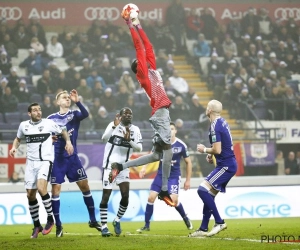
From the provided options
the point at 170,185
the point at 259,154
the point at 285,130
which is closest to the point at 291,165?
the point at 259,154

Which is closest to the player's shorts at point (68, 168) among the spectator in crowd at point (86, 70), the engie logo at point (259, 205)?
the engie logo at point (259, 205)

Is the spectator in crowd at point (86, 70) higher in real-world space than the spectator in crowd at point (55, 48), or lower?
lower

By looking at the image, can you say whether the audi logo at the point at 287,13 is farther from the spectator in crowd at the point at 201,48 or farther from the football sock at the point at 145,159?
the football sock at the point at 145,159

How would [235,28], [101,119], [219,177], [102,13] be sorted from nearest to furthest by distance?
1. [219,177]
2. [101,119]
3. [102,13]
4. [235,28]

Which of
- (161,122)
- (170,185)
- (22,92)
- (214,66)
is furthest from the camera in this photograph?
(214,66)

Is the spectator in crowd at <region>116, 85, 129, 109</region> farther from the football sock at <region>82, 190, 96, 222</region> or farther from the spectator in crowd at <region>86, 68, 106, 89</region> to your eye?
the football sock at <region>82, 190, 96, 222</region>

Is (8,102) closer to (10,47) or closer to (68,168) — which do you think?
(10,47)

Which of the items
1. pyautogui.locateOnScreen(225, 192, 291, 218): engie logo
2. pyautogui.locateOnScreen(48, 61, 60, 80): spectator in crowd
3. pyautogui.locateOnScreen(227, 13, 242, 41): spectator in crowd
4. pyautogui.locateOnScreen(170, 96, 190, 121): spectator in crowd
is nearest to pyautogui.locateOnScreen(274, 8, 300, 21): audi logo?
pyautogui.locateOnScreen(227, 13, 242, 41): spectator in crowd

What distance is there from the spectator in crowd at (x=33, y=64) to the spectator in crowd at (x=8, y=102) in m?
1.90

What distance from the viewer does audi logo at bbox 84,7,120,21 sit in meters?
27.7

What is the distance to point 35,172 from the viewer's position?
39.0ft

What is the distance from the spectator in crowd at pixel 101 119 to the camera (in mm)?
22594

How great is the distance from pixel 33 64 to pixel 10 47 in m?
1.19

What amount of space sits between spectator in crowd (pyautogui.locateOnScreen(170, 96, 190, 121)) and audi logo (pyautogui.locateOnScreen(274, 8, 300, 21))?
734 centimetres
